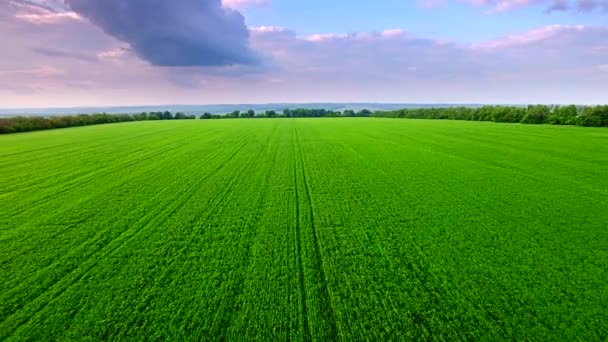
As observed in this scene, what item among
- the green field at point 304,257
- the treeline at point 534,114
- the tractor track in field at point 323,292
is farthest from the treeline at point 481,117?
the tractor track in field at point 323,292

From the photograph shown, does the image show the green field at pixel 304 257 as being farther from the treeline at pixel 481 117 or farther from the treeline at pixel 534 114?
the treeline at pixel 534 114

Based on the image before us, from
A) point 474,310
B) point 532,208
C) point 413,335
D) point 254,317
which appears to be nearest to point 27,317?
point 254,317

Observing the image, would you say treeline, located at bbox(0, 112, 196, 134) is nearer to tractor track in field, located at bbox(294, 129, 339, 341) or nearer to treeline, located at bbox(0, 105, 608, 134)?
treeline, located at bbox(0, 105, 608, 134)

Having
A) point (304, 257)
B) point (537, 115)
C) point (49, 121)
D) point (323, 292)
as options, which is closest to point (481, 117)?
point (537, 115)

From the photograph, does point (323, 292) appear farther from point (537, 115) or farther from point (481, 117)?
point (481, 117)

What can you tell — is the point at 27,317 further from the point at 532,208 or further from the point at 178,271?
the point at 532,208

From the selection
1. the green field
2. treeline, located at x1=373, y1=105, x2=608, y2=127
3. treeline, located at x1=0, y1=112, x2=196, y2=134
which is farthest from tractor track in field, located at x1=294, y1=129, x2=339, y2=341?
treeline, located at x1=373, y1=105, x2=608, y2=127
